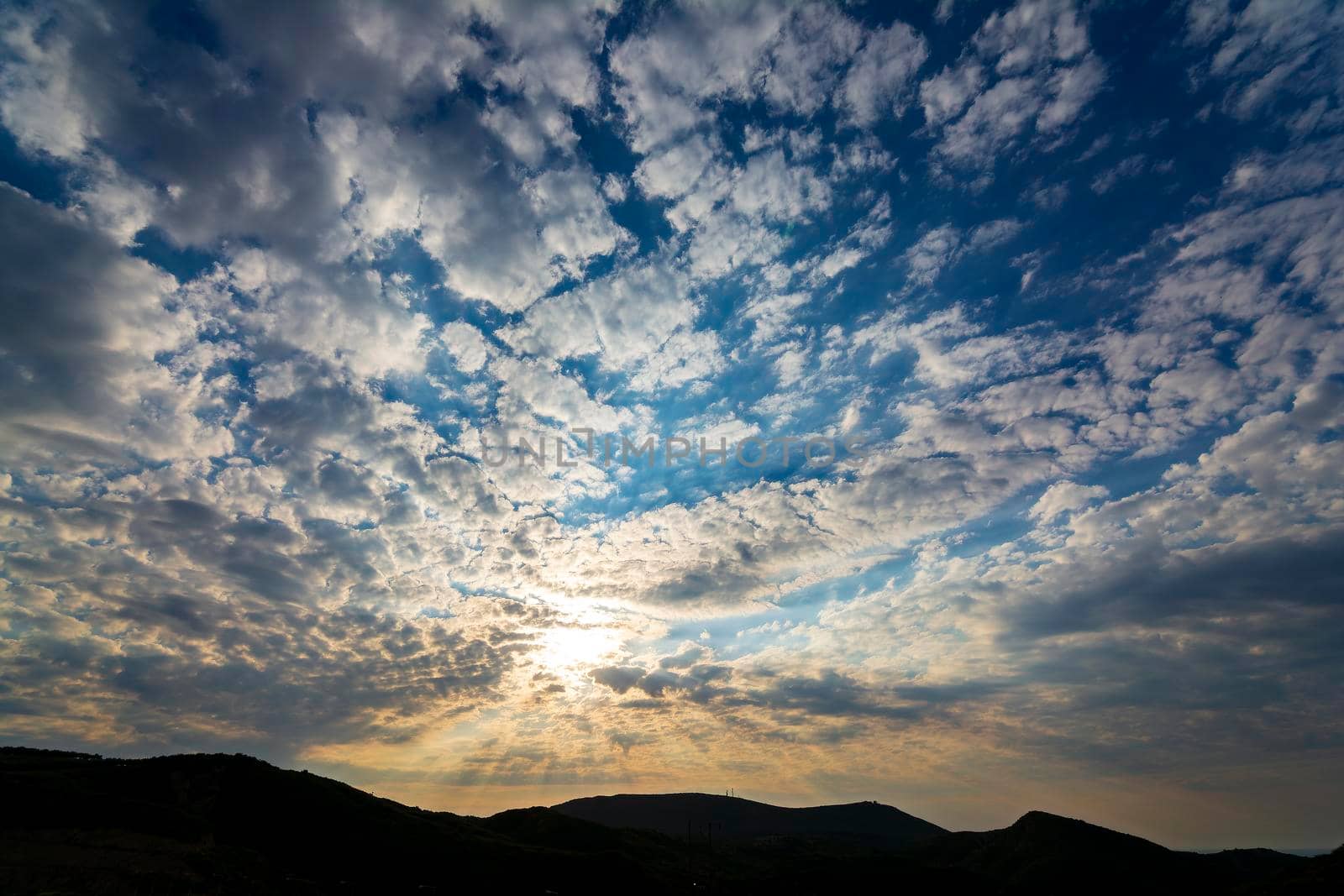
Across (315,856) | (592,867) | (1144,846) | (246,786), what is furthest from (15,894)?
(1144,846)

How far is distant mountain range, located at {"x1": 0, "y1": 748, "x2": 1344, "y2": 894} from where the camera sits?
55656 millimetres

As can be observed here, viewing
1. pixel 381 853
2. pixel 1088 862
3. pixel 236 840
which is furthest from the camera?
pixel 1088 862

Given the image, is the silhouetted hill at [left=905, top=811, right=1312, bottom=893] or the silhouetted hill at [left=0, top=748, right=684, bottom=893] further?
the silhouetted hill at [left=905, top=811, right=1312, bottom=893]

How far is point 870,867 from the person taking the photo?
13712cm

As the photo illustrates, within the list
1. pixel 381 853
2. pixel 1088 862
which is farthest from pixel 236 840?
pixel 1088 862

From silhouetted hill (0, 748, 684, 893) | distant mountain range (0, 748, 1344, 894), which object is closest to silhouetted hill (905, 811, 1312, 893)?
distant mountain range (0, 748, 1344, 894)

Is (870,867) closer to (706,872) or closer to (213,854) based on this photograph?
(706,872)

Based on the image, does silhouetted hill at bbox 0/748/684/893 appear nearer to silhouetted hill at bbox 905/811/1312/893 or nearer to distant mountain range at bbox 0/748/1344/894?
distant mountain range at bbox 0/748/1344/894

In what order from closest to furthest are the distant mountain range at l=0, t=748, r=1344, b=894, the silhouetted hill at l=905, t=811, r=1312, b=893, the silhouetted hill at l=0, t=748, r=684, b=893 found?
the silhouetted hill at l=0, t=748, r=684, b=893 → the distant mountain range at l=0, t=748, r=1344, b=894 → the silhouetted hill at l=905, t=811, r=1312, b=893

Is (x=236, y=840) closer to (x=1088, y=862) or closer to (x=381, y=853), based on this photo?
(x=381, y=853)

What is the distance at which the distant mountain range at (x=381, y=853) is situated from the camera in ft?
183

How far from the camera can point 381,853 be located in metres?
85.1

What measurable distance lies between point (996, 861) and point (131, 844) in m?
168

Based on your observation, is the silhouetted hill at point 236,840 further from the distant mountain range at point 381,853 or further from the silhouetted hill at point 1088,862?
the silhouetted hill at point 1088,862
